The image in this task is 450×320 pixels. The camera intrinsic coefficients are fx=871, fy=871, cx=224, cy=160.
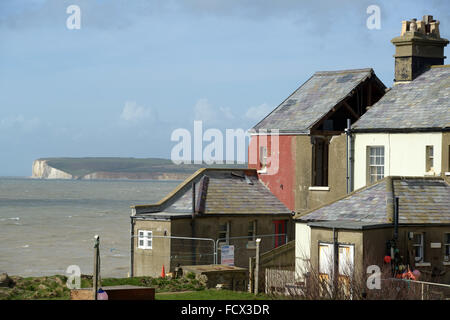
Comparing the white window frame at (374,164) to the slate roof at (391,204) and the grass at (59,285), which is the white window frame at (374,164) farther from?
the grass at (59,285)

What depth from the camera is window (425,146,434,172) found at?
38062 mm

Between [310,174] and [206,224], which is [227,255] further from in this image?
[310,174]

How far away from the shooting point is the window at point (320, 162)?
43.3 meters

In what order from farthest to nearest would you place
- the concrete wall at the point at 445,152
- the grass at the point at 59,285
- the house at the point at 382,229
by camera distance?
the concrete wall at the point at 445,152 < the house at the point at 382,229 < the grass at the point at 59,285

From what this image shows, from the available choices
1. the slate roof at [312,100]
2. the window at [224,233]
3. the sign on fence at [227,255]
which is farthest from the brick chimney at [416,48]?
the sign on fence at [227,255]

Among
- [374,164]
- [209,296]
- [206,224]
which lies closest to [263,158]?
[206,224]

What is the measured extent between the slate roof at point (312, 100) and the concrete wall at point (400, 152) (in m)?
3.26

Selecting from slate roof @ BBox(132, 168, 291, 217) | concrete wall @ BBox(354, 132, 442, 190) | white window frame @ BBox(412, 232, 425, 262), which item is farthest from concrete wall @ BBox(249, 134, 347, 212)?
white window frame @ BBox(412, 232, 425, 262)

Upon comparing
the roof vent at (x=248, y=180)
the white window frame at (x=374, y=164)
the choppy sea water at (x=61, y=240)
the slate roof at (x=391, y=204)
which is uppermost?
the white window frame at (x=374, y=164)

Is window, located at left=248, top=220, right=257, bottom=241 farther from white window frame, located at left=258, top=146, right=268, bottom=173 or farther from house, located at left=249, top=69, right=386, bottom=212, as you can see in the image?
white window frame, located at left=258, top=146, right=268, bottom=173

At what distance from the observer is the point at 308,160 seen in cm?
4328

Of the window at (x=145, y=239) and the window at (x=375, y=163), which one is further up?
the window at (x=375, y=163)
